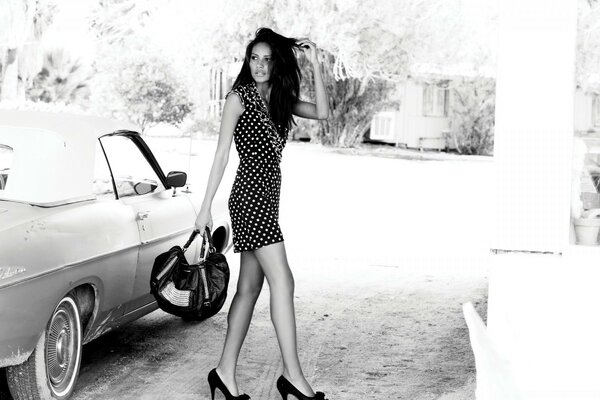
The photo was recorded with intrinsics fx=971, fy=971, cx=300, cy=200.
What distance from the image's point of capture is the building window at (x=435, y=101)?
33594 millimetres

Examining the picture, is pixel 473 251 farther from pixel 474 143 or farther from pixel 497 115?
pixel 474 143

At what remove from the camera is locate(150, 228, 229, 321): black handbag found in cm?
503

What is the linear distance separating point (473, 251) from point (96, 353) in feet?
23.0

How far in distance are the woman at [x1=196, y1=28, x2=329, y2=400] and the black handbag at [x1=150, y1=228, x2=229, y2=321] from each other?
0.54 feet

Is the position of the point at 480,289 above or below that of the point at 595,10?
below

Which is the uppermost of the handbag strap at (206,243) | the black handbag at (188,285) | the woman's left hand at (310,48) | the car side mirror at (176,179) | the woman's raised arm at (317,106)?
the woman's left hand at (310,48)

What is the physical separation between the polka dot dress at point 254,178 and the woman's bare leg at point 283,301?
74 mm

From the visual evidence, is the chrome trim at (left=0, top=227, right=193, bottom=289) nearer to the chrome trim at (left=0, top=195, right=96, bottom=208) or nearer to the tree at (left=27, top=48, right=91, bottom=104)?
the chrome trim at (left=0, top=195, right=96, bottom=208)

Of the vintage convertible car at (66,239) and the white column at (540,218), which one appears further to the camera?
the vintage convertible car at (66,239)

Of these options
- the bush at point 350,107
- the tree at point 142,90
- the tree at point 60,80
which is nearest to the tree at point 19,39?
the tree at point 60,80

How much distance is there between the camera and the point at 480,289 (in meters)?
9.65

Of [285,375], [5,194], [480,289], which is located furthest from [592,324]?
[480,289]

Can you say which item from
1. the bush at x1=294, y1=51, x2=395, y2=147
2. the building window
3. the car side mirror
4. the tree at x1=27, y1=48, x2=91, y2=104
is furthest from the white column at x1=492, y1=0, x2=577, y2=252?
the building window

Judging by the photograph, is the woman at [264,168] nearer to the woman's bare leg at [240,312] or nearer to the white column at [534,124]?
the woman's bare leg at [240,312]
